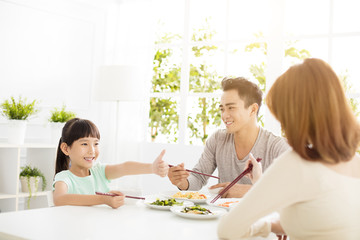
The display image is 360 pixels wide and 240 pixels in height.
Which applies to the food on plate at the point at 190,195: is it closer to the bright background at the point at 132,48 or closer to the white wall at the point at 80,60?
the bright background at the point at 132,48

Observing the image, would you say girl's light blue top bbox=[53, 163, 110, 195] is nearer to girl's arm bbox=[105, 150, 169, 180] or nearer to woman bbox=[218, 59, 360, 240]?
girl's arm bbox=[105, 150, 169, 180]

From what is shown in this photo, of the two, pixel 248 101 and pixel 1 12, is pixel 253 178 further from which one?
pixel 1 12

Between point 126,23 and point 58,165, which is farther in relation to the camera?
point 126,23

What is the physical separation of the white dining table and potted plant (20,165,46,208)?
6.80 feet

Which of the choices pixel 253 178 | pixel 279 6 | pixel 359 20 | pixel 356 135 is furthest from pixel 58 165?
pixel 359 20

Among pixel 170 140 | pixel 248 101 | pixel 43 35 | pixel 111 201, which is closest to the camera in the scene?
pixel 111 201

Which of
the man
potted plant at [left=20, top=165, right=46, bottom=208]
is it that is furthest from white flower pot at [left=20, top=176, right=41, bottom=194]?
the man

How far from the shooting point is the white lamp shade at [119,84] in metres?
4.26

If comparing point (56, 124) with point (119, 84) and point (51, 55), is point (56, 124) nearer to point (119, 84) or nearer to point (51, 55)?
point (119, 84)

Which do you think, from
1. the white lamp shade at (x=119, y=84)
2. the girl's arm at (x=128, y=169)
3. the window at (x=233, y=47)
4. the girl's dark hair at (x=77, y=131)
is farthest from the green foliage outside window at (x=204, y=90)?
the girl's dark hair at (x=77, y=131)

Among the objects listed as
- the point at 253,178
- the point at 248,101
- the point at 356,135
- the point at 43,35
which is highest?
the point at 43,35

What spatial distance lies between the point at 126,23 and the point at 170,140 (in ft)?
6.13

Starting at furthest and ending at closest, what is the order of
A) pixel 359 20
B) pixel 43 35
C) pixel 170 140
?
pixel 170 140 < pixel 43 35 < pixel 359 20

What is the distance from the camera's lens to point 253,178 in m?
1.81
